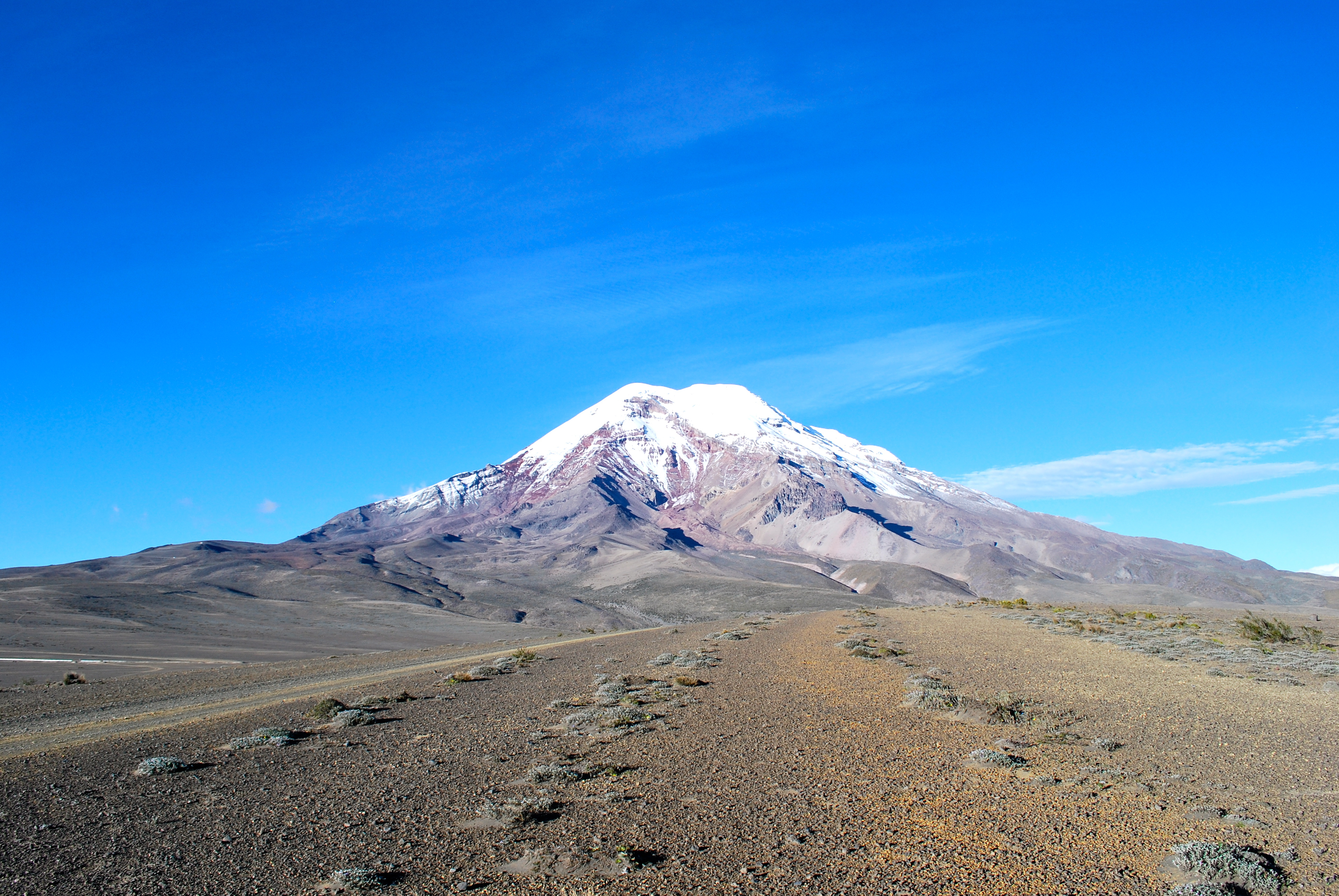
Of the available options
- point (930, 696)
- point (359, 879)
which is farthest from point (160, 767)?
point (930, 696)

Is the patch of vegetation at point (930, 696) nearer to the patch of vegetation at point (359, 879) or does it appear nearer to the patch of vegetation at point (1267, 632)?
the patch of vegetation at point (359, 879)

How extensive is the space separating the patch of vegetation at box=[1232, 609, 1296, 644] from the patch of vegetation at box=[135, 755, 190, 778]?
30.1 metres

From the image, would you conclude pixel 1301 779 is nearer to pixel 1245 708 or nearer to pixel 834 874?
pixel 1245 708

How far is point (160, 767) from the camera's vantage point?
9492 mm

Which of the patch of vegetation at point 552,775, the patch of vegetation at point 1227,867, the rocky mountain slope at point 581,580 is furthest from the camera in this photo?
the rocky mountain slope at point 581,580

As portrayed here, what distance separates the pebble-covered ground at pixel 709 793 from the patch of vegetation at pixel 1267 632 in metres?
13.2

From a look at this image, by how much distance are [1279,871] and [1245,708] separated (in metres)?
8.07

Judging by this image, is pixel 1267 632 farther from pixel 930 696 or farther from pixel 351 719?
pixel 351 719

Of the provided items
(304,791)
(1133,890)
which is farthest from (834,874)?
(304,791)

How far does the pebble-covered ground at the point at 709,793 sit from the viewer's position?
6.08 metres

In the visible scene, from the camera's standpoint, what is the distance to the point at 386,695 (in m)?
16.1

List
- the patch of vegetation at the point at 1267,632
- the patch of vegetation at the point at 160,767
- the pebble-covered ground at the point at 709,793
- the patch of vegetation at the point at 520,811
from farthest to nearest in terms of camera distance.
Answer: the patch of vegetation at the point at 1267,632 < the patch of vegetation at the point at 160,767 < the patch of vegetation at the point at 520,811 < the pebble-covered ground at the point at 709,793

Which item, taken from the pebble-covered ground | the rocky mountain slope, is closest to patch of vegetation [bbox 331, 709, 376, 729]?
the pebble-covered ground

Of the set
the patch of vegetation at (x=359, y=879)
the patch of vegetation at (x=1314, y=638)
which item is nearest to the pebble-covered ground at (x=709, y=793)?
the patch of vegetation at (x=359, y=879)
